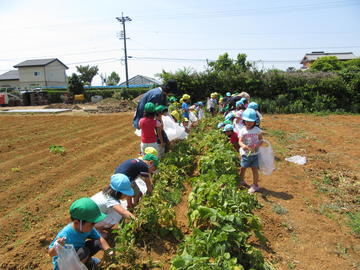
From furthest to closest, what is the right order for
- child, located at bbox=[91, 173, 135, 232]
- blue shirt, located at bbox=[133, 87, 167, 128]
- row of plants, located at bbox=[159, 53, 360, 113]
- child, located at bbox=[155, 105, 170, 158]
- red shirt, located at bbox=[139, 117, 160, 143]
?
row of plants, located at bbox=[159, 53, 360, 113]
blue shirt, located at bbox=[133, 87, 167, 128]
child, located at bbox=[155, 105, 170, 158]
red shirt, located at bbox=[139, 117, 160, 143]
child, located at bbox=[91, 173, 135, 232]

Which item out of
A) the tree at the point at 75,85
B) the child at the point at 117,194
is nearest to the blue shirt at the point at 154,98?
the child at the point at 117,194

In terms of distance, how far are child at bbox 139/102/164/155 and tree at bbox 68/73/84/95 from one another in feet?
97.0

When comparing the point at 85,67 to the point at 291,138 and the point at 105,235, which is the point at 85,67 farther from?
the point at 105,235

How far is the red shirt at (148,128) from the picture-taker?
16.1 feet

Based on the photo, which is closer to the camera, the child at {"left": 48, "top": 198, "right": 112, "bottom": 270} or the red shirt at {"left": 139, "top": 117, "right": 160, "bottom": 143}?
the child at {"left": 48, "top": 198, "right": 112, "bottom": 270}

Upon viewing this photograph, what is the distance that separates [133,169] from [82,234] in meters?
1.35

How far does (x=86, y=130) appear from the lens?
1177 centimetres

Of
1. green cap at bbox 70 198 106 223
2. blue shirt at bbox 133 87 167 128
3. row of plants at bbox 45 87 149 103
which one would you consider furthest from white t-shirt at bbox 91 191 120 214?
row of plants at bbox 45 87 149 103

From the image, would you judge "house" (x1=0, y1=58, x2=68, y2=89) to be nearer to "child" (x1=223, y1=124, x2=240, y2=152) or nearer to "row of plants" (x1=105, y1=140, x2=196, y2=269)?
"child" (x1=223, y1=124, x2=240, y2=152)

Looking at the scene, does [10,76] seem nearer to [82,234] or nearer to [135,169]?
[135,169]

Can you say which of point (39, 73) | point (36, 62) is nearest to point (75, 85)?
point (39, 73)

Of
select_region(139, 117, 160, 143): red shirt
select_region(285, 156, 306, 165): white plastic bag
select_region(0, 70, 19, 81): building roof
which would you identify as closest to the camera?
select_region(139, 117, 160, 143): red shirt

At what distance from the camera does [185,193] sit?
4.64 meters

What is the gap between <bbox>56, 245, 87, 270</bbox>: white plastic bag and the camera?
2.29m
